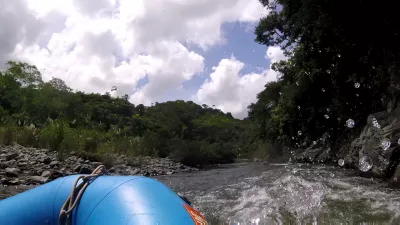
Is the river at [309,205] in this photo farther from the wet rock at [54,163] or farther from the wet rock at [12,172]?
the wet rock at [54,163]

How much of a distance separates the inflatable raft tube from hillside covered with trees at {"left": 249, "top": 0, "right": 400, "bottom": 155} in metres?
8.91

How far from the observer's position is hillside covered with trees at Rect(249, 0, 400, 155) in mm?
9883

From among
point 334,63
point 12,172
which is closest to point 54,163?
point 12,172

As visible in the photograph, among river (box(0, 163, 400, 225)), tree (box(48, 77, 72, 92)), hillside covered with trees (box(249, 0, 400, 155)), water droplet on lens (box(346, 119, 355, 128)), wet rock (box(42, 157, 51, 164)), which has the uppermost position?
tree (box(48, 77, 72, 92))

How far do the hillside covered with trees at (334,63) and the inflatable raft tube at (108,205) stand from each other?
8909 millimetres

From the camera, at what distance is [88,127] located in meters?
29.4

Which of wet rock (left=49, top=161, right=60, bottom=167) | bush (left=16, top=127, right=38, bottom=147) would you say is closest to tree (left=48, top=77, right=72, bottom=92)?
bush (left=16, top=127, right=38, bottom=147)

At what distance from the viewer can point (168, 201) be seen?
2.04 metres

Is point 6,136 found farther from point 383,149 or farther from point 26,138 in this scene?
point 383,149

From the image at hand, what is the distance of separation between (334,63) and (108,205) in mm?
12626

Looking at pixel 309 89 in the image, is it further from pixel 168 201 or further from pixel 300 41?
pixel 168 201

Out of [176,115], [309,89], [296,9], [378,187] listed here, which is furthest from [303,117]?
[176,115]

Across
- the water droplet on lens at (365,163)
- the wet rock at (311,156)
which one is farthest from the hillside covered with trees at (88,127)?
the water droplet on lens at (365,163)

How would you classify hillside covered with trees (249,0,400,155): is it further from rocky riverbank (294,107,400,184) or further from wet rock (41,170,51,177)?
wet rock (41,170,51,177)
